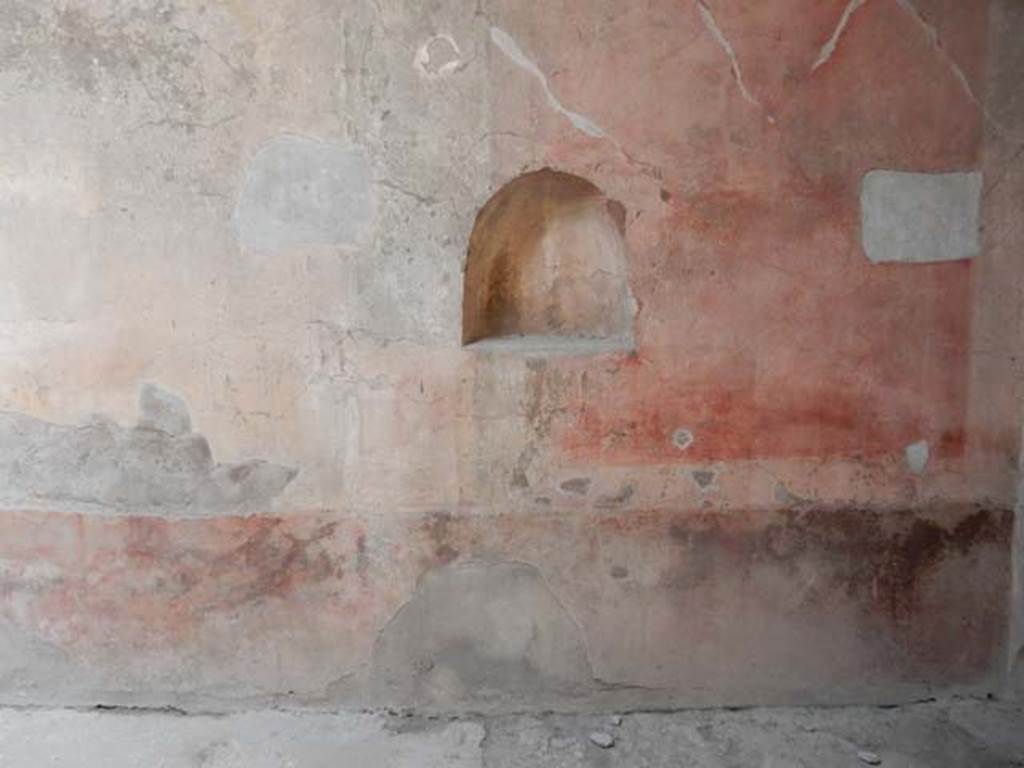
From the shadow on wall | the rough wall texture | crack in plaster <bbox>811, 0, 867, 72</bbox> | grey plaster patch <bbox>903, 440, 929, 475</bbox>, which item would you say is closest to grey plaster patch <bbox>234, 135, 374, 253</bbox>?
the rough wall texture

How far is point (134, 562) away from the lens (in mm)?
2689

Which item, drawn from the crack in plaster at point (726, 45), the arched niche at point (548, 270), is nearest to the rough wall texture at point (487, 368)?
the crack in plaster at point (726, 45)

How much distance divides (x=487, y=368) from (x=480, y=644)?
0.97 metres

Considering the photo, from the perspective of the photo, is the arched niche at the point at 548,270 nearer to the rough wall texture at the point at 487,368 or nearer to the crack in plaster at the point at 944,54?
the rough wall texture at the point at 487,368

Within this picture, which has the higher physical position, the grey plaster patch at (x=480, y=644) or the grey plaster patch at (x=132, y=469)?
the grey plaster patch at (x=132, y=469)

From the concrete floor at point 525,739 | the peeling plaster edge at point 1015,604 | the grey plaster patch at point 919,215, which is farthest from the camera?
the peeling plaster edge at point 1015,604

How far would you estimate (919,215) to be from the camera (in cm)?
261

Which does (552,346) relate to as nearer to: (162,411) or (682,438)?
(682,438)

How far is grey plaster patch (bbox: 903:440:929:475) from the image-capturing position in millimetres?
2689

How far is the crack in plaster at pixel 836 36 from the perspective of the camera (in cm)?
253

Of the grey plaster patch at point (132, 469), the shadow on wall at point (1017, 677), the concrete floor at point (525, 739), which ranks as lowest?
the concrete floor at point (525, 739)

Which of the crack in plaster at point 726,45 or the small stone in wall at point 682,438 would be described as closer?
the crack in plaster at point 726,45

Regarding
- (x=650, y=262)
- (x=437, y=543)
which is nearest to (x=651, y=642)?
(x=437, y=543)

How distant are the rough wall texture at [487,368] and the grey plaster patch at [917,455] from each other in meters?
0.01
